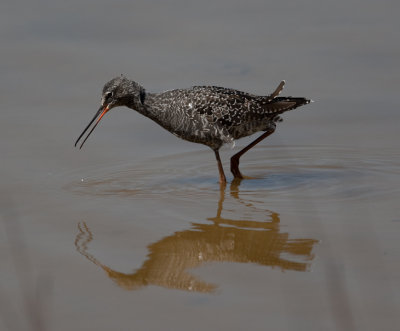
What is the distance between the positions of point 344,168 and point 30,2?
6867 millimetres

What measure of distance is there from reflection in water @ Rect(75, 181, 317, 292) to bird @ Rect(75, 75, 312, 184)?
1618 mm

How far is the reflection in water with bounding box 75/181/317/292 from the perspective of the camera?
6.67m

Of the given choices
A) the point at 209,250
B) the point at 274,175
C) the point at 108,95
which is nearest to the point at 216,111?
the point at 274,175

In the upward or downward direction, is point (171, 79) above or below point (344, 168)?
above

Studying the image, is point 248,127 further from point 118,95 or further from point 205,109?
point 118,95

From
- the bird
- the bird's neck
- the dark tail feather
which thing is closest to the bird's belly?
the bird

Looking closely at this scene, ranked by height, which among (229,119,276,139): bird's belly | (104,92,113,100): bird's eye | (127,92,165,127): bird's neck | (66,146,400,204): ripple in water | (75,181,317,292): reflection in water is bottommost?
(75,181,317,292): reflection in water

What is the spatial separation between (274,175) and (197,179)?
2.82ft

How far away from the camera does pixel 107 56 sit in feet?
40.7

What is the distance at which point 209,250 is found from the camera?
7.32 meters

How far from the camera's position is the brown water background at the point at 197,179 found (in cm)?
618

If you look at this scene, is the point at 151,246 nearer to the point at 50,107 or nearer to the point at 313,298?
the point at 313,298

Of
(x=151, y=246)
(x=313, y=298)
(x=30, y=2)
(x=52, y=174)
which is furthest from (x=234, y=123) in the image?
(x=30, y=2)

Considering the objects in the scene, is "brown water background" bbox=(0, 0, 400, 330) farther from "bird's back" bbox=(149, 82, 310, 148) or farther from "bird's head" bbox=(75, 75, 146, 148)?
"bird's head" bbox=(75, 75, 146, 148)
